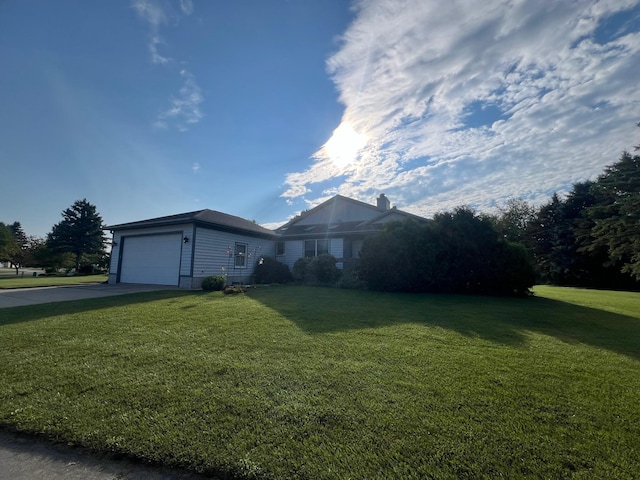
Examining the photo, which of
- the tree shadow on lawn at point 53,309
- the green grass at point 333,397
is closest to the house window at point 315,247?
the tree shadow on lawn at point 53,309

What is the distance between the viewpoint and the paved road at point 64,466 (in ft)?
5.93

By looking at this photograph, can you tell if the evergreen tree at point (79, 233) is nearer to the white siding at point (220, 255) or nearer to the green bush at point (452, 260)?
the white siding at point (220, 255)

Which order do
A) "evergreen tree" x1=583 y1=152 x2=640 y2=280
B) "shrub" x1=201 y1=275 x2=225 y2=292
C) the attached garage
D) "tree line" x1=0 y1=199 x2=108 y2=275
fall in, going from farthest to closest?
"tree line" x1=0 y1=199 x2=108 y2=275, the attached garage, "shrub" x1=201 y1=275 x2=225 y2=292, "evergreen tree" x1=583 y1=152 x2=640 y2=280

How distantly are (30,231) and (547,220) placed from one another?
278 feet

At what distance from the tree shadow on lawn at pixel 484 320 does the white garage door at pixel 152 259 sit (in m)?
7.44

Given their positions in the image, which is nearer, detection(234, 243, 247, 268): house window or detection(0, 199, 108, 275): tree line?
detection(234, 243, 247, 268): house window

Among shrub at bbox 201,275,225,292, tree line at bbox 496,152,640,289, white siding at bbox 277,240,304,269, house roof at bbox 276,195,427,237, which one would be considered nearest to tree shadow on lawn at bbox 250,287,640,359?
shrub at bbox 201,275,225,292

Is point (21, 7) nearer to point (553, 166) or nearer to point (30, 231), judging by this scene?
point (553, 166)

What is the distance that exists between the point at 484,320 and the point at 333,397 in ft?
17.3

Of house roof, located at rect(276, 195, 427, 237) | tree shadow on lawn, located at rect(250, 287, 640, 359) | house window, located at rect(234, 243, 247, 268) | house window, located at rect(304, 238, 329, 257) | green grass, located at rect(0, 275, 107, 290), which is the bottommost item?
tree shadow on lawn, located at rect(250, 287, 640, 359)

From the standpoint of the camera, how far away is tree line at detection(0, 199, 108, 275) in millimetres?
31875

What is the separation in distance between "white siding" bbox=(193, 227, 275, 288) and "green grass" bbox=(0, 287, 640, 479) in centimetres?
801

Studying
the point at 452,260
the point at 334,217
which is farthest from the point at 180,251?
the point at 452,260

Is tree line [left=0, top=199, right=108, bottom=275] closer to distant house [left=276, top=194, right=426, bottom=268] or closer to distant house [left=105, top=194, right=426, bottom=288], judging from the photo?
distant house [left=105, top=194, right=426, bottom=288]
